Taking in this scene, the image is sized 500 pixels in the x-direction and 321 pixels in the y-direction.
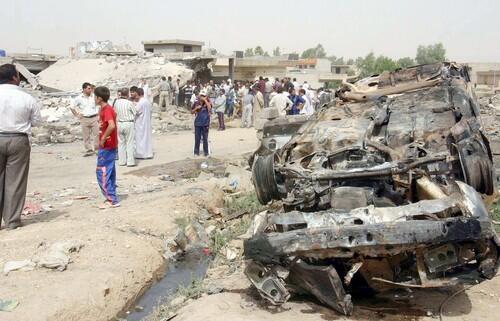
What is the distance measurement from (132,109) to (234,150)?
3683mm

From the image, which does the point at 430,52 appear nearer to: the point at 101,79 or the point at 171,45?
the point at 171,45

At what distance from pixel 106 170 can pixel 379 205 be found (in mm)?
4293

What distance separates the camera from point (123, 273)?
5523 millimetres

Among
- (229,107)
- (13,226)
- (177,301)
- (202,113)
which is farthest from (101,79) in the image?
(177,301)

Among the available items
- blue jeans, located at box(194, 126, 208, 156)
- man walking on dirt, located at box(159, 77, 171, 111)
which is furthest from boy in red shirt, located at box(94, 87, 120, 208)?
man walking on dirt, located at box(159, 77, 171, 111)

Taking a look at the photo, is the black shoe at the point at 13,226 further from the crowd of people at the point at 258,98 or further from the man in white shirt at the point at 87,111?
the crowd of people at the point at 258,98

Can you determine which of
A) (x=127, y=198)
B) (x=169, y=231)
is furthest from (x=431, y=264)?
(x=127, y=198)

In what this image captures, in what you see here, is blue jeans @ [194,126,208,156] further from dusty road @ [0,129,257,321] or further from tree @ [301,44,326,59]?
tree @ [301,44,326,59]

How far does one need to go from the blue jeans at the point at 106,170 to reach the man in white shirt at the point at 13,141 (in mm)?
1207

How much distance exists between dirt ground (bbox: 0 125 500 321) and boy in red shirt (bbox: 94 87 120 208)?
1.16 ft

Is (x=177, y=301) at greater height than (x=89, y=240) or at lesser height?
lesser

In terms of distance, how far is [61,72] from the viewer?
1037 inches

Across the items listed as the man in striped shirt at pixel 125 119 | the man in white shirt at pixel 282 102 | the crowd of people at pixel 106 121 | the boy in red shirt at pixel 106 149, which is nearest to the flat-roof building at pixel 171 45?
the crowd of people at pixel 106 121

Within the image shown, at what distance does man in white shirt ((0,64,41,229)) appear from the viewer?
20.1 ft
